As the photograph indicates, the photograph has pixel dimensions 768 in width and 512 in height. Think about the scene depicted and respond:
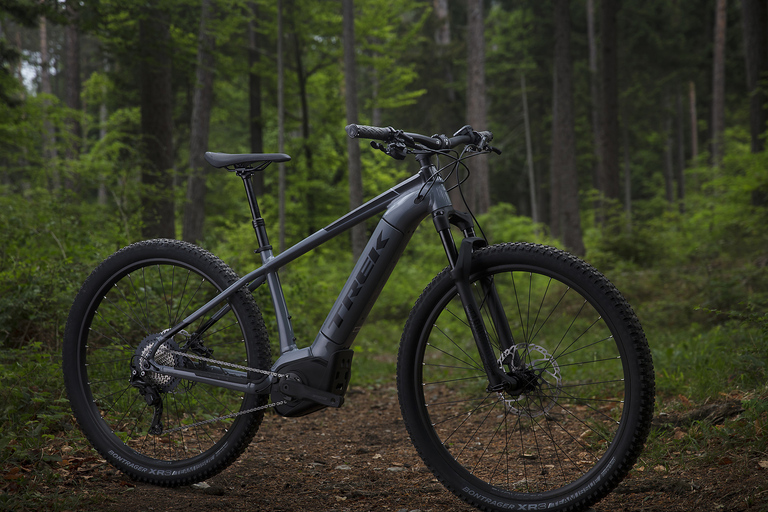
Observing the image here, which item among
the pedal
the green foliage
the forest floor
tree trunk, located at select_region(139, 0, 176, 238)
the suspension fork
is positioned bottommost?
the forest floor

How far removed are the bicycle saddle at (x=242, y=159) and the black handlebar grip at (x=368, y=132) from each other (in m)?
0.52

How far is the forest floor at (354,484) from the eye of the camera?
85.7 inches

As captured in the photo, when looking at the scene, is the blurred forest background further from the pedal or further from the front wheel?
the pedal

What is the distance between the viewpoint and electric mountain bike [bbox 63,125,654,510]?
2.04 meters

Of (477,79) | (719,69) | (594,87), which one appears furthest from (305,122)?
(719,69)

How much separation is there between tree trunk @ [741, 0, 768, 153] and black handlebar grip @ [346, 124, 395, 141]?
11.0 metres

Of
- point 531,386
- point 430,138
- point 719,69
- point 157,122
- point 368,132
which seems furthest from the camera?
point 719,69

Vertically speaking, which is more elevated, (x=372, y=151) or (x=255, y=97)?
(x=255, y=97)

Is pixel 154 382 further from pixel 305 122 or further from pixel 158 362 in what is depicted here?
pixel 305 122

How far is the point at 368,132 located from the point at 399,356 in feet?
3.05

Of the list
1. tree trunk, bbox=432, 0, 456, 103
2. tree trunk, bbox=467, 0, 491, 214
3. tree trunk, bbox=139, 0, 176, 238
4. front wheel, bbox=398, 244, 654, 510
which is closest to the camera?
front wheel, bbox=398, 244, 654, 510

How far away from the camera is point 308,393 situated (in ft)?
8.04

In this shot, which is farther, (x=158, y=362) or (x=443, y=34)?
(x=443, y=34)

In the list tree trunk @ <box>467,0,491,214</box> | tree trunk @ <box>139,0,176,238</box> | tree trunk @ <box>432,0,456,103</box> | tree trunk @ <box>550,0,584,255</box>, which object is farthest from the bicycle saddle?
tree trunk @ <box>432,0,456,103</box>
